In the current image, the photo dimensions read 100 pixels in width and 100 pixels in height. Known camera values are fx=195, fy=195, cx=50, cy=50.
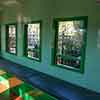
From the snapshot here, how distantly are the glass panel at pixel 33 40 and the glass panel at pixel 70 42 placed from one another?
4.27ft

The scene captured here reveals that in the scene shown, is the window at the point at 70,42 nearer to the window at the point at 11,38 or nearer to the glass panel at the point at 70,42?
the glass panel at the point at 70,42

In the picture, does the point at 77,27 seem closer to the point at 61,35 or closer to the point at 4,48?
the point at 61,35

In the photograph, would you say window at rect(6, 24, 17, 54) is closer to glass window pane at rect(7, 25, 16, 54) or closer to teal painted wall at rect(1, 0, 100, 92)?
glass window pane at rect(7, 25, 16, 54)

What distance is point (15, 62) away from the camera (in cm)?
913

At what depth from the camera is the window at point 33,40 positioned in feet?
24.2

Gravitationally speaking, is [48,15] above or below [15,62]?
above

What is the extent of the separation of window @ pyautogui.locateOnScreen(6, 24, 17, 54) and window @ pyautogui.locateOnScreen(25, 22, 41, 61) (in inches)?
45.5

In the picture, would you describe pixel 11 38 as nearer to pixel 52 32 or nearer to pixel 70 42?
pixel 52 32

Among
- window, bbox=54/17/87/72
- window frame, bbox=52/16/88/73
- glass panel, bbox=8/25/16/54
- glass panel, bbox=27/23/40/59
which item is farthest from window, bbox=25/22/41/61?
glass panel, bbox=8/25/16/54

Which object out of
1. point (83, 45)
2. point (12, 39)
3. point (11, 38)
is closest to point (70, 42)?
point (83, 45)

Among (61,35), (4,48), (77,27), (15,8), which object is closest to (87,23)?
(77,27)

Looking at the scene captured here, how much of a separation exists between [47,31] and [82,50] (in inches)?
69.2

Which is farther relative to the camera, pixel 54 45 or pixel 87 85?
pixel 54 45

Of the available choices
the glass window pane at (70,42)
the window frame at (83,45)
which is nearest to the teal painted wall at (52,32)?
the window frame at (83,45)
